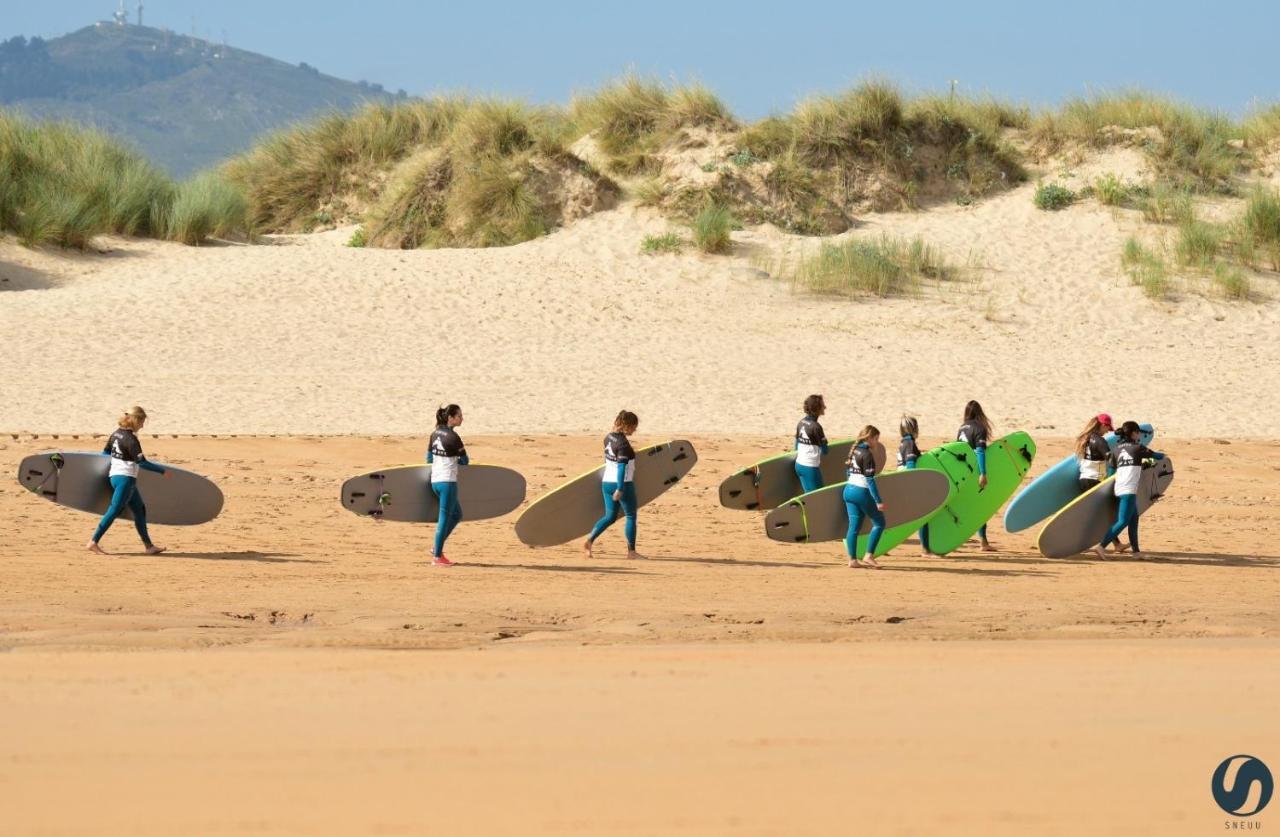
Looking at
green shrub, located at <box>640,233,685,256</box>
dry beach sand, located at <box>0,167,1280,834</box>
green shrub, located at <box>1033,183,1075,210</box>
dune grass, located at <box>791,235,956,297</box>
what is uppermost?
green shrub, located at <box>1033,183,1075,210</box>

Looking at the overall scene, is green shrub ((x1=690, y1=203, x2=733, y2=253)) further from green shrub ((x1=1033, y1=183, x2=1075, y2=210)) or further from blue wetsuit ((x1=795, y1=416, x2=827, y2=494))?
blue wetsuit ((x1=795, y1=416, x2=827, y2=494))

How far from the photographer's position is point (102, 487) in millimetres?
12312

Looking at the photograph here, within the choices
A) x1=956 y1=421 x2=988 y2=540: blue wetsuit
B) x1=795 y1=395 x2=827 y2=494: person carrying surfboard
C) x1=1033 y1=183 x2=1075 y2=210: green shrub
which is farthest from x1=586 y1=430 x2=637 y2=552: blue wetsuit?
x1=1033 y1=183 x2=1075 y2=210: green shrub

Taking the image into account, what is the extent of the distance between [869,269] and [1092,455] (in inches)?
499

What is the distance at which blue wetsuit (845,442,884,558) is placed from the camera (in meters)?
12.1

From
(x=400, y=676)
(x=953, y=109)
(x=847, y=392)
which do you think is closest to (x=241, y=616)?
(x=400, y=676)

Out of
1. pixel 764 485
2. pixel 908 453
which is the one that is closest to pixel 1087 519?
pixel 908 453

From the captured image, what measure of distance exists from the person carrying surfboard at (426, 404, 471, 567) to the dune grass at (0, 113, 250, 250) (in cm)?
1636

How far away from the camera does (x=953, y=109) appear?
30.6 meters

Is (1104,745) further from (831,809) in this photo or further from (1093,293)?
(1093,293)

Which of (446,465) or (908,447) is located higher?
(908,447)

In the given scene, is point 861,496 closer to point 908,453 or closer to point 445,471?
point 908,453

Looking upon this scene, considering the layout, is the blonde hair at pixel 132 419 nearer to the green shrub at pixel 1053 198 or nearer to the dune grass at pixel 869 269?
the dune grass at pixel 869 269

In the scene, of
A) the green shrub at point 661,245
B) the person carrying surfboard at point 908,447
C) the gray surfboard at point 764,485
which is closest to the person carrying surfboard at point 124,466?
the gray surfboard at point 764,485
